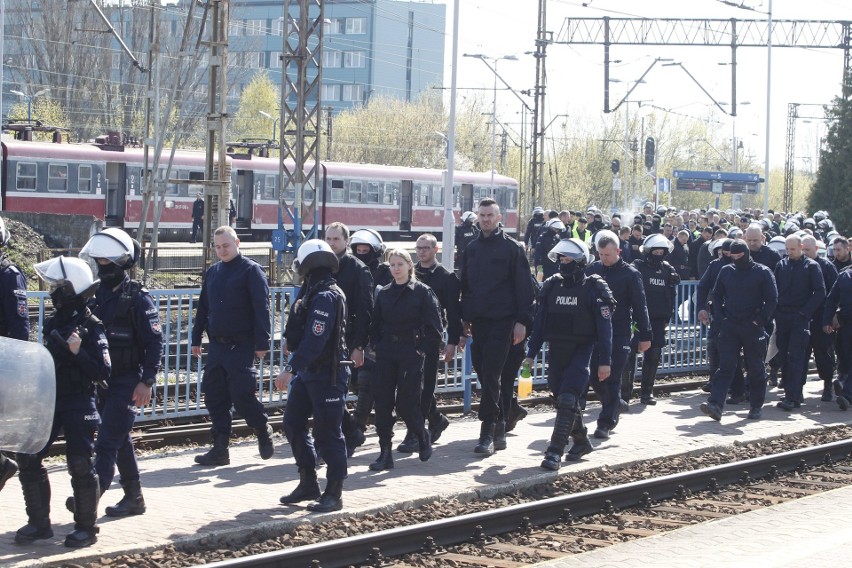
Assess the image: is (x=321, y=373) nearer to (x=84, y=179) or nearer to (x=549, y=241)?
(x=549, y=241)

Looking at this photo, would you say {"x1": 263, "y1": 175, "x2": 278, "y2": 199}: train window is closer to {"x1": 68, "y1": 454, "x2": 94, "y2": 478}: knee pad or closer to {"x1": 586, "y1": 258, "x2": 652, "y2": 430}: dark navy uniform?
{"x1": 586, "y1": 258, "x2": 652, "y2": 430}: dark navy uniform

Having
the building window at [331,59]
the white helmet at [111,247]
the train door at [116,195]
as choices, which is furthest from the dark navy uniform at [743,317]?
the building window at [331,59]

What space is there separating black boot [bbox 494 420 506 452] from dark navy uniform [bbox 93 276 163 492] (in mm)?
4235

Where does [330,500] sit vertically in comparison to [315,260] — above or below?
below

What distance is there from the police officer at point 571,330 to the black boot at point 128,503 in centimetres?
365

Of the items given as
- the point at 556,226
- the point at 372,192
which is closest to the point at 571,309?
the point at 556,226

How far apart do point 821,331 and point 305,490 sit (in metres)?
8.65

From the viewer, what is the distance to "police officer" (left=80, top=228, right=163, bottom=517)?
26.6 ft

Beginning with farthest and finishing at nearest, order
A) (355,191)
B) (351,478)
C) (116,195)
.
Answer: (355,191) < (116,195) < (351,478)

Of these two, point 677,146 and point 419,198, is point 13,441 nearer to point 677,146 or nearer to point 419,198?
point 419,198

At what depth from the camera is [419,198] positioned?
5072cm

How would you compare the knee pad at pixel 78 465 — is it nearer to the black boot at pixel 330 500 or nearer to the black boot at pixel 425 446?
the black boot at pixel 330 500

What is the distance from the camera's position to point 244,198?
42.7 metres

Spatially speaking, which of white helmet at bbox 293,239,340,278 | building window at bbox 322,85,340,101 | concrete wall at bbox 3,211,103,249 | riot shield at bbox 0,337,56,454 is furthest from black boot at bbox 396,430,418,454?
building window at bbox 322,85,340,101
